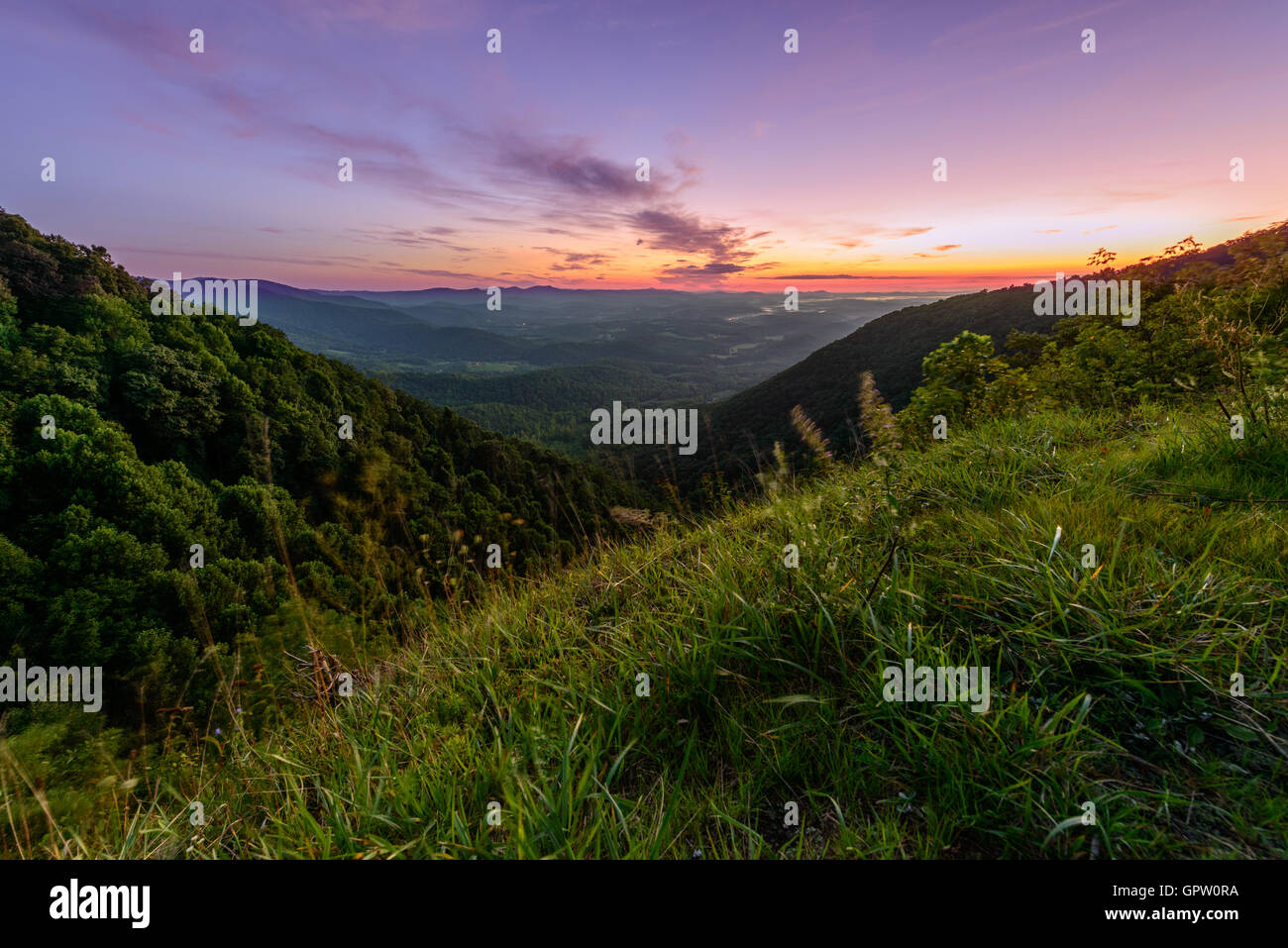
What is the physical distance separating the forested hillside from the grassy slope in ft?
27.5

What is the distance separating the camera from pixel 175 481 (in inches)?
1030

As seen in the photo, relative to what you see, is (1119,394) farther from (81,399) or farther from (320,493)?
(81,399)

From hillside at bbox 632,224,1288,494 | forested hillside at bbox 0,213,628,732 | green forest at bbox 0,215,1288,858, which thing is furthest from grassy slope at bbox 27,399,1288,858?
hillside at bbox 632,224,1288,494

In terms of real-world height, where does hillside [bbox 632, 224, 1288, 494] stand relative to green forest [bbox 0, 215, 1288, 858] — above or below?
above

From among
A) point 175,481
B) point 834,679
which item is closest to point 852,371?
point 175,481

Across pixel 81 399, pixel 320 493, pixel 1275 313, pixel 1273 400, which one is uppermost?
pixel 81 399

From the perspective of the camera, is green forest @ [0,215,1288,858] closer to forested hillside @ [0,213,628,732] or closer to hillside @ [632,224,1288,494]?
forested hillside @ [0,213,628,732]

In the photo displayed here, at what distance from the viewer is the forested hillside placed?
63.4 feet

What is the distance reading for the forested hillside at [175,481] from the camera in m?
19.3

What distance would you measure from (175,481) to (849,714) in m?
36.4

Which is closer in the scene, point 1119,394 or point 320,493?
point 1119,394
